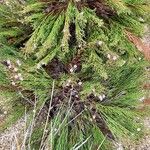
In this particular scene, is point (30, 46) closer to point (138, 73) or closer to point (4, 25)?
point (4, 25)

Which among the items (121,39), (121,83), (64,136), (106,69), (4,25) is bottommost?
(64,136)

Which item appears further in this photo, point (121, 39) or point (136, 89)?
point (136, 89)

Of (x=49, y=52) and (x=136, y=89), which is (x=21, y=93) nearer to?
(x=49, y=52)

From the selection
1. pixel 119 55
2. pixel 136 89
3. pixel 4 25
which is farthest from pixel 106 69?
pixel 4 25

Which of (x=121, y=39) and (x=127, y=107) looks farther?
(x=127, y=107)

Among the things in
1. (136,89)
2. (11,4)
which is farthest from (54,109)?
(11,4)

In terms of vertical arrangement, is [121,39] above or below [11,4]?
below
